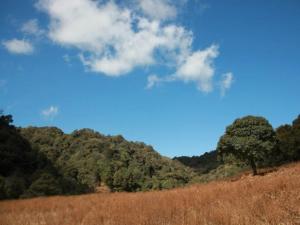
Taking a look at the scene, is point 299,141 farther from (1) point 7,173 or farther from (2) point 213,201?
(1) point 7,173

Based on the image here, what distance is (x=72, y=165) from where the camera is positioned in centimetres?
7862

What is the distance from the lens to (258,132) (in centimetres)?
3144

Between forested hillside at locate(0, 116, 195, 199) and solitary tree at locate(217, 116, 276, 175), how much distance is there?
19.7m

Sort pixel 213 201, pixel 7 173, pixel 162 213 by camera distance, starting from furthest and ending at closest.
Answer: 1. pixel 7 173
2. pixel 213 201
3. pixel 162 213

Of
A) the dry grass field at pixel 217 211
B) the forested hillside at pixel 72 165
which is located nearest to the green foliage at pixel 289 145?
the forested hillside at pixel 72 165

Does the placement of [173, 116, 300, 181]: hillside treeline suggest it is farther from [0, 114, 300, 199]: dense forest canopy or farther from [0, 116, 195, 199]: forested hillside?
[0, 116, 195, 199]: forested hillside

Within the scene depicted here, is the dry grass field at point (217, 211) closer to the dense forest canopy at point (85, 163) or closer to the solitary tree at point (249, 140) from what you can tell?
the solitary tree at point (249, 140)

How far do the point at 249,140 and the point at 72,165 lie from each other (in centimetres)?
5528

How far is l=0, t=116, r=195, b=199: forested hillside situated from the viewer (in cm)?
4449

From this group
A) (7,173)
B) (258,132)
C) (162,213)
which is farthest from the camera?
(7,173)

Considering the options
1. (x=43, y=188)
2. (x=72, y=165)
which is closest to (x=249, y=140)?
(x=43, y=188)

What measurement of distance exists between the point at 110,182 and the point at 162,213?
7050cm

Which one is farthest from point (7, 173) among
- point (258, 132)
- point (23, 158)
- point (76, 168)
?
point (258, 132)

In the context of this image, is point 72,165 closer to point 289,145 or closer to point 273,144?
point 289,145
